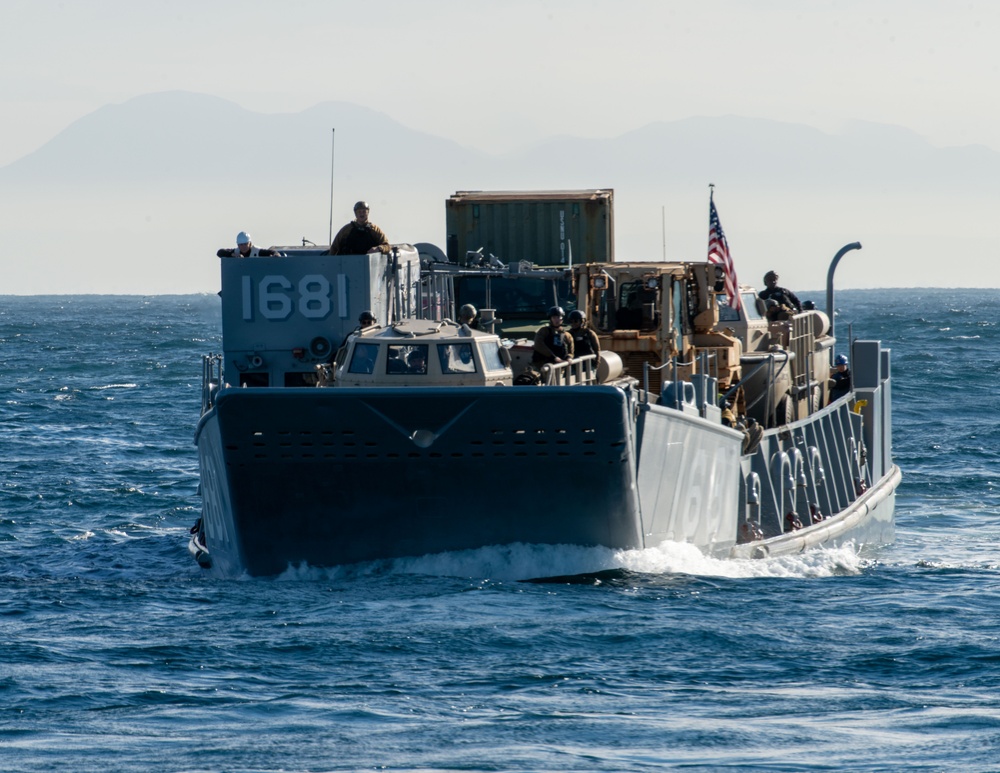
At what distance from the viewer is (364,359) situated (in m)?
17.0

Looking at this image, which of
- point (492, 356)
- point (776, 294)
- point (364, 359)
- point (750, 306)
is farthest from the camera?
point (776, 294)

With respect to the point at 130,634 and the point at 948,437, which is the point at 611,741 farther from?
the point at 948,437

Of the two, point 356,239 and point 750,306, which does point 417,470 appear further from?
point 750,306

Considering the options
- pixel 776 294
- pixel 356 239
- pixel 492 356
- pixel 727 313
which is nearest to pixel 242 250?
pixel 356 239

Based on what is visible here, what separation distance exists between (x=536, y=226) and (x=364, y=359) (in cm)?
1145

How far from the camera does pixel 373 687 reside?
13336mm

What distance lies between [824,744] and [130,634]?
21.7 feet

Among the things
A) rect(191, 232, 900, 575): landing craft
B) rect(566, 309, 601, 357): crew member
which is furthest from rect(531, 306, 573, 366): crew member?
rect(566, 309, 601, 357): crew member

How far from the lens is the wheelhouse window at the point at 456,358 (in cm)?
1678

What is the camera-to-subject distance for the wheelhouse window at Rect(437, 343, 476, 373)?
16781 millimetres

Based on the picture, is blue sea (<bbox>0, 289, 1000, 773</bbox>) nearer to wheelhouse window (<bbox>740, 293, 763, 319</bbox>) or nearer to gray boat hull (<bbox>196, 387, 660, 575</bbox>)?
gray boat hull (<bbox>196, 387, 660, 575</bbox>)

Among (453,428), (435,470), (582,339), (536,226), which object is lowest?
(435,470)

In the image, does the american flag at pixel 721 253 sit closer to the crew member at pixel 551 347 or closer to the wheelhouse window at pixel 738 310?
the wheelhouse window at pixel 738 310

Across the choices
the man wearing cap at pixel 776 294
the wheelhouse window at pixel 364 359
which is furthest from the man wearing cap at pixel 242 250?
the man wearing cap at pixel 776 294
